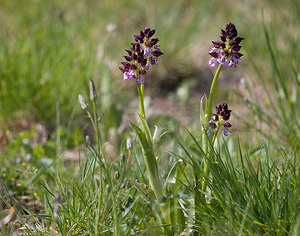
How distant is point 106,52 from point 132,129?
4.38 feet

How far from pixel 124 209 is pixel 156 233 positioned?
0.15 meters

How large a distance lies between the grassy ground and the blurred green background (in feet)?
0.05

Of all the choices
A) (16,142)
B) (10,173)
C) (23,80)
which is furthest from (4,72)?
(10,173)

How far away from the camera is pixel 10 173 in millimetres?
1901

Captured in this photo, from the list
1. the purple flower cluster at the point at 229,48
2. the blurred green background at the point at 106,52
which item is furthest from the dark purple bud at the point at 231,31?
the blurred green background at the point at 106,52

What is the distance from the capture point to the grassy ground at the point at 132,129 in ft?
4.15

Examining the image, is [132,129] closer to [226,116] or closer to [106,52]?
[106,52]

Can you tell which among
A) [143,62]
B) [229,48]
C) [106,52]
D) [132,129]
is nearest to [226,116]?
[229,48]

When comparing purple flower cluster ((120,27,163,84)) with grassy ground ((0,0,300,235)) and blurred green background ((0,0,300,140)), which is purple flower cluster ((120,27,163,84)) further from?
blurred green background ((0,0,300,140))

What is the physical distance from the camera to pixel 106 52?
12.6ft

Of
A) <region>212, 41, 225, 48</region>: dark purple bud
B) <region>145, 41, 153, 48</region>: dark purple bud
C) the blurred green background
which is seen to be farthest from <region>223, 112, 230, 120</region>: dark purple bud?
the blurred green background

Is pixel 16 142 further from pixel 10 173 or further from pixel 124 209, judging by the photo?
pixel 124 209

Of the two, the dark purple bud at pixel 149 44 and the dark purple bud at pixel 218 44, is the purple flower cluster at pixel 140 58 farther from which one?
the dark purple bud at pixel 218 44

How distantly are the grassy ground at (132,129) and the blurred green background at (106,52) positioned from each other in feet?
0.05
